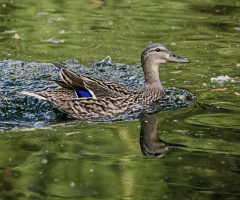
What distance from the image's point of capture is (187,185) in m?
5.92

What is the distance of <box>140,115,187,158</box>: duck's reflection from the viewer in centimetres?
702

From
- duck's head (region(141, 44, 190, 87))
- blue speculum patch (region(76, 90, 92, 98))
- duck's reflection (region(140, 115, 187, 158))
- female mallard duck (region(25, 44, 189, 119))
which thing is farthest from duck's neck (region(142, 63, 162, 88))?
duck's reflection (region(140, 115, 187, 158))

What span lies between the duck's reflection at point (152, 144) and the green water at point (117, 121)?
0.11 meters

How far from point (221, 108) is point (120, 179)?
12.0 ft

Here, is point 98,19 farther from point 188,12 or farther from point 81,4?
point 188,12

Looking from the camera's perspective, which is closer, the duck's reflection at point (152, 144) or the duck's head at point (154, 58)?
the duck's reflection at point (152, 144)

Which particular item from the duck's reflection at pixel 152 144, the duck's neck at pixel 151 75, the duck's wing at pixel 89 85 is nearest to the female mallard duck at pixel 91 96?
the duck's wing at pixel 89 85

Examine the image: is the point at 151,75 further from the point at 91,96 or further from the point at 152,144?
the point at 152,144

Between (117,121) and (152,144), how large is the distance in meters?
1.28

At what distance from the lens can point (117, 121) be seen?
331 inches

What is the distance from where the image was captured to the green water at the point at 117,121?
5.97 m

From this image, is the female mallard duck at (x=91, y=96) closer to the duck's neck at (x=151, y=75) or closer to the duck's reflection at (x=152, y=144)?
the duck's neck at (x=151, y=75)

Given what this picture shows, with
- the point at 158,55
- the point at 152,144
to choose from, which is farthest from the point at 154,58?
the point at 152,144

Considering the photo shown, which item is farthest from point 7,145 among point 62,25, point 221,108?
point 62,25
